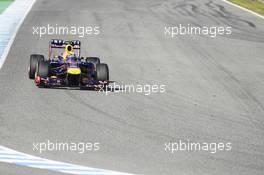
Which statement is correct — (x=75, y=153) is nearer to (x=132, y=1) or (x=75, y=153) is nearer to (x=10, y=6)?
(x=10, y=6)

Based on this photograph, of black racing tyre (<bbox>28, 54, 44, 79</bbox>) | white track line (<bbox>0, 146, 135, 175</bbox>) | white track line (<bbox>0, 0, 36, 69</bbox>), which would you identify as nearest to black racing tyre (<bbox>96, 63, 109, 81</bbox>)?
black racing tyre (<bbox>28, 54, 44, 79</bbox>)

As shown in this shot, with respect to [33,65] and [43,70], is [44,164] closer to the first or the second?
[43,70]

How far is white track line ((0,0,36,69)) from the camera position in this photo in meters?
26.7

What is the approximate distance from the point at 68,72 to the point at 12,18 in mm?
15550

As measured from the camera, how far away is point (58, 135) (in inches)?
589

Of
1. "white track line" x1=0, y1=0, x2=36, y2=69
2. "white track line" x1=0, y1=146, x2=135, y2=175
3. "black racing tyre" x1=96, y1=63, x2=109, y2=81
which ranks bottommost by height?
"white track line" x1=0, y1=0, x2=36, y2=69

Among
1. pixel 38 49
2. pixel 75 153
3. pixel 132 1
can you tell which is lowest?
pixel 132 1

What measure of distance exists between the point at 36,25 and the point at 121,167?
20.0 m

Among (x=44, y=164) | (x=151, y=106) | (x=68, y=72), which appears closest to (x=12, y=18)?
(x=68, y=72)

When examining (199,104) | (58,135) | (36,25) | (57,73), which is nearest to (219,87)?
(199,104)

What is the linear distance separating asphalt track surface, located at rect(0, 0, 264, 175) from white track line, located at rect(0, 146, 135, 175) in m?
0.26

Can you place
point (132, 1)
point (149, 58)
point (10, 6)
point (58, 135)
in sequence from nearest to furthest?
point (58, 135) < point (149, 58) < point (10, 6) < point (132, 1)

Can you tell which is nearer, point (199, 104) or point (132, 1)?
point (199, 104)

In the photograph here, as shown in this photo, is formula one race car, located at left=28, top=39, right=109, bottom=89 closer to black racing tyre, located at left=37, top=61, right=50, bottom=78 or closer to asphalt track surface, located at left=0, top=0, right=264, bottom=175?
black racing tyre, located at left=37, top=61, right=50, bottom=78
